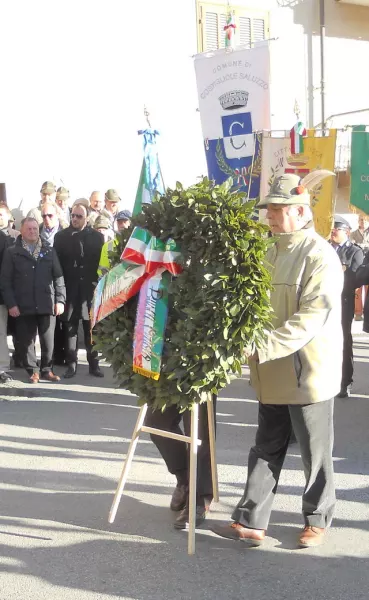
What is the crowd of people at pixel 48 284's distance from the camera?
29.7 ft

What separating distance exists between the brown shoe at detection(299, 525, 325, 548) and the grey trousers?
1.2 inches

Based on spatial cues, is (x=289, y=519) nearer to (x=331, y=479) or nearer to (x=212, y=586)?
(x=331, y=479)

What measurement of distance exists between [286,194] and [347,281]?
3754mm

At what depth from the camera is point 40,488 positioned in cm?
550

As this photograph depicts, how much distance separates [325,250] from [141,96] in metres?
9.97

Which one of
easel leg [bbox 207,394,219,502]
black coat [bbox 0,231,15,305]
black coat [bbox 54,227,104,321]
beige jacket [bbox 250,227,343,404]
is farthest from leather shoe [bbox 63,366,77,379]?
beige jacket [bbox 250,227,343,404]

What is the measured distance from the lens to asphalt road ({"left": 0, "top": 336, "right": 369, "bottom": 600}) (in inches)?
158

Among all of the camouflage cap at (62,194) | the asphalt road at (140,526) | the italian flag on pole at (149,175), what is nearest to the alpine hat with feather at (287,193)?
the asphalt road at (140,526)

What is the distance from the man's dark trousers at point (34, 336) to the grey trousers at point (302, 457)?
16.3ft

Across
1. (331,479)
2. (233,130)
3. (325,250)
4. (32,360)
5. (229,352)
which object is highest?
(233,130)

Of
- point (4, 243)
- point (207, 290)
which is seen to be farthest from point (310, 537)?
point (4, 243)

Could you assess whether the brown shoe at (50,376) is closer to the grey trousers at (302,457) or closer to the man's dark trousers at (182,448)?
the man's dark trousers at (182,448)

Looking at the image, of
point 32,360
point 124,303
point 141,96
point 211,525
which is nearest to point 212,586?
point 211,525

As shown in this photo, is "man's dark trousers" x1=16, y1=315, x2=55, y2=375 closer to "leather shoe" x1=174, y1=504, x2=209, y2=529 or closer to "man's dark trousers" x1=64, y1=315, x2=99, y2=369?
"man's dark trousers" x1=64, y1=315, x2=99, y2=369
